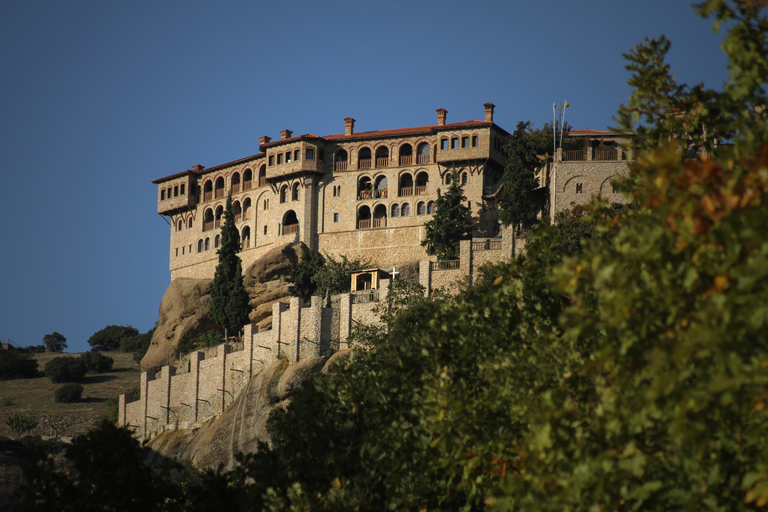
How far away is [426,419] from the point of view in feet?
50.1

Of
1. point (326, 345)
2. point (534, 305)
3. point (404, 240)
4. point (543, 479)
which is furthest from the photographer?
point (404, 240)

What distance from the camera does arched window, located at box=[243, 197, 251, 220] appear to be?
245 feet

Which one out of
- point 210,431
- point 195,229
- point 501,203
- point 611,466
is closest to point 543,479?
point 611,466

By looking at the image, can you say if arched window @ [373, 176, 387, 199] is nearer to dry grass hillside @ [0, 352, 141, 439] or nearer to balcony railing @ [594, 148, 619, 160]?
balcony railing @ [594, 148, 619, 160]

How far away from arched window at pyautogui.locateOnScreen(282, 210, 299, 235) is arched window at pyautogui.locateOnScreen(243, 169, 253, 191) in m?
6.49

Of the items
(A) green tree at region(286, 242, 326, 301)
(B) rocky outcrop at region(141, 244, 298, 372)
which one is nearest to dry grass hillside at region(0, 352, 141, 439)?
(B) rocky outcrop at region(141, 244, 298, 372)

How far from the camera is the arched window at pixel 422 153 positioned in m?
68.0

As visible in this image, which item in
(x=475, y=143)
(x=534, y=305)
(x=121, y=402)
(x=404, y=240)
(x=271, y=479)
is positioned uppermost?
(x=475, y=143)

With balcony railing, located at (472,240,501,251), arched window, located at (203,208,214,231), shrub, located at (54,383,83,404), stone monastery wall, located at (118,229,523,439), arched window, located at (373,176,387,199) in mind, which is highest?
arched window, located at (373,176,387,199)

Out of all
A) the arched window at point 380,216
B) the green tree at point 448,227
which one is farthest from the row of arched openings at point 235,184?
the green tree at point 448,227

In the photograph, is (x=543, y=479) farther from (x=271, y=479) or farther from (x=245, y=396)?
(x=245, y=396)

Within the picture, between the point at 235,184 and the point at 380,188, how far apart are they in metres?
15.3

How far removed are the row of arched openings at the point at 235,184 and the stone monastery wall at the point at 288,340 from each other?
23.0 meters

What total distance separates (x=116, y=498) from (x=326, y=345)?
1149 inches
